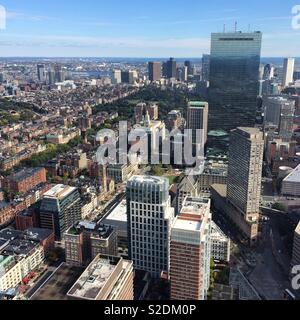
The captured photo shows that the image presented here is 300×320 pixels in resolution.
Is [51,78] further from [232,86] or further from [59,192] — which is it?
[59,192]

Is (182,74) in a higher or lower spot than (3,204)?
higher

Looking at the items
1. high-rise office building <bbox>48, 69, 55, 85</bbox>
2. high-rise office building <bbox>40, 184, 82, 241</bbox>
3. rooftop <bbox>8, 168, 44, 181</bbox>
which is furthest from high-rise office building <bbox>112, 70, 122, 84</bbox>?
high-rise office building <bbox>40, 184, 82, 241</bbox>

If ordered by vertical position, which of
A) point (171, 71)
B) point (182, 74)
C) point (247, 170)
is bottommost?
point (247, 170)

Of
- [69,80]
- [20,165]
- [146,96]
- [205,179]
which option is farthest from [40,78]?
[205,179]

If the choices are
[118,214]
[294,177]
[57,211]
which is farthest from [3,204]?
[294,177]

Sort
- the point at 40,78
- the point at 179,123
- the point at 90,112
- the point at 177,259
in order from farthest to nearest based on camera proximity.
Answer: the point at 40,78 → the point at 90,112 → the point at 179,123 → the point at 177,259

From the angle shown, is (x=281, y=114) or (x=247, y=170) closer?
(x=247, y=170)

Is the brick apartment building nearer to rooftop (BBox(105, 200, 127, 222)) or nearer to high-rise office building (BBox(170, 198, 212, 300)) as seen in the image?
rooftop (BBox(105, 200, 127, 222))

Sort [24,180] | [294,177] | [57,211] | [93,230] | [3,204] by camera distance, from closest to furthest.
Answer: [93,230]
[57,211]
[3,204]
[294,177]
[24,180]

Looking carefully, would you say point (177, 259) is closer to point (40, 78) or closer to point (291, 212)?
point (291, 212)
